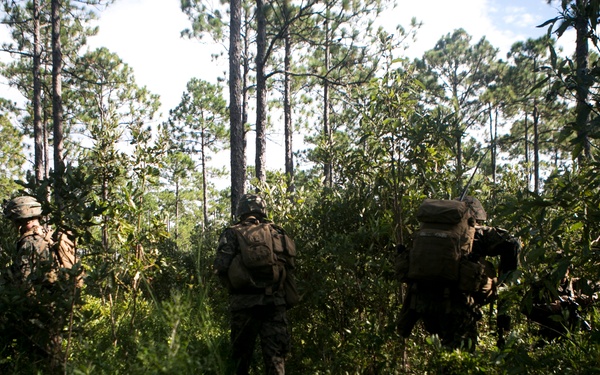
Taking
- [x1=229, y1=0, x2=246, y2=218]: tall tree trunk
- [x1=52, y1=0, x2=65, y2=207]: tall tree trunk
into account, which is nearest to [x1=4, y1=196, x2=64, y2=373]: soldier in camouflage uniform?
[x1=229, y1=0, x2=246, y2=218]: tall tree trunk

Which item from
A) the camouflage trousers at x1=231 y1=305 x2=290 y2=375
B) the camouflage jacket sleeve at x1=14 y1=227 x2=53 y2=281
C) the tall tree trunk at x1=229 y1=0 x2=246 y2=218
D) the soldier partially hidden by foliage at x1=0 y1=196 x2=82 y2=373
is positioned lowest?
the camouflage trousers at x1=231 y1=305 x2=290 y2=375

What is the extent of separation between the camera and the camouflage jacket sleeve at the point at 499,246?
404 centimetres

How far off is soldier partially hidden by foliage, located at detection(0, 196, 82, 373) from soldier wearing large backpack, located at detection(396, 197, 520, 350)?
266 centimetres

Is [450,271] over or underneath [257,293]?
over

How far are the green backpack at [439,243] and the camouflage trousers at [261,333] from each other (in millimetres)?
1238

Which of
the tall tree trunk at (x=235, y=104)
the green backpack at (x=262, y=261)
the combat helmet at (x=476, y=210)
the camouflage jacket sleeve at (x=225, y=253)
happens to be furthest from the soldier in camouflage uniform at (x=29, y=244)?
the tall tree trunk at (x=235, y=104)

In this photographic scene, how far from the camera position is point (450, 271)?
Result: 3.88 meters

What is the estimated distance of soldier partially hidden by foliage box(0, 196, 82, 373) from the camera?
11.1 feet

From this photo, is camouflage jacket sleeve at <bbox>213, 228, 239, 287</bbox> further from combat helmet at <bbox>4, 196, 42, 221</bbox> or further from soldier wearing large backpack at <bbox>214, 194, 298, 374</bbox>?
combat helmet at <bbox>4, 196, 42, 221</bbox>

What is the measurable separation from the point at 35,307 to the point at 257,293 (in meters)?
1.74

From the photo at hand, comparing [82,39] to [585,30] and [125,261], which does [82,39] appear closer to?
[125,261]

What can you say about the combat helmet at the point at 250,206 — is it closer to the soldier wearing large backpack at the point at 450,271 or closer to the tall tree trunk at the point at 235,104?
the soldier wearing large backpack at the point at 450,271

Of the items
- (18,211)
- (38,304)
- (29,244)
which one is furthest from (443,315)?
(18,211)

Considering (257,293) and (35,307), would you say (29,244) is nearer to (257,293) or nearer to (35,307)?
(35,307)
